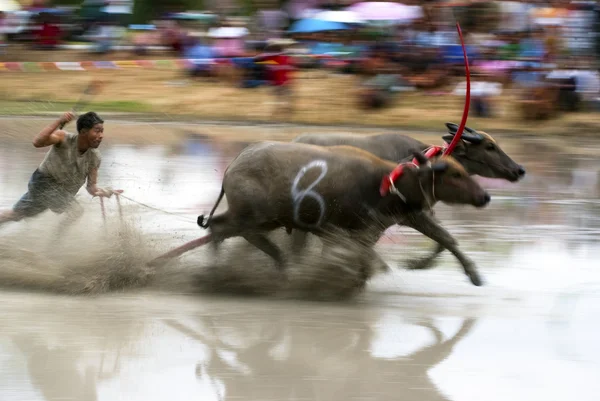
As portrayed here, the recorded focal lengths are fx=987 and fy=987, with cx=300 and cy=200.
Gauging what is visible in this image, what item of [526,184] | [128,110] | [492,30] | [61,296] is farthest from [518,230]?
[128,110]

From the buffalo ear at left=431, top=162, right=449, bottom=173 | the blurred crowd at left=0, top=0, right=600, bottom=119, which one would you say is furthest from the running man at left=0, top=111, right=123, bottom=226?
the blurred crowd at left=0, top=0, right=600, bottom=119

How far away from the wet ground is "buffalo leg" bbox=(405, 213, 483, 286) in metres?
0.17

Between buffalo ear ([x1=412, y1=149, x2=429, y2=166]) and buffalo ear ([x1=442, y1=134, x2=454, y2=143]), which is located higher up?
buffalo ear ([x1=412, y1=149, x2=429, y2=166])

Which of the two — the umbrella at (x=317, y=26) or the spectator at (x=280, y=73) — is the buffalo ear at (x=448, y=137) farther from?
the umbrella at (x=317, y=26)

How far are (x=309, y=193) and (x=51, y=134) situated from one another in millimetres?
2006

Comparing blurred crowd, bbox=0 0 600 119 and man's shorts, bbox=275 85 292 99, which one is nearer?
blurred crowd, bbox=0 0 600 119

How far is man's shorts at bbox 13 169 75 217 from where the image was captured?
298 inches

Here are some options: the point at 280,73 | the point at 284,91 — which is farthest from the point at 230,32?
the point at 284,91

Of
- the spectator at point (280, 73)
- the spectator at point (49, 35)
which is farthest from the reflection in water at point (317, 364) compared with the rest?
the spectator at point (49, 35)

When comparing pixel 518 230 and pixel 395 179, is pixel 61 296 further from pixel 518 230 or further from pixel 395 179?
pixel 518 230

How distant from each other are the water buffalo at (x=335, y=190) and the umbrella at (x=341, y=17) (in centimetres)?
1175

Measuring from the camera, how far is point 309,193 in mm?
6922

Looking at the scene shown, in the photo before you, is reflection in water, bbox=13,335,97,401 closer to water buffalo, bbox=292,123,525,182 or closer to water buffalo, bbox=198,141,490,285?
water buffalo, bbox=198,141,490,285

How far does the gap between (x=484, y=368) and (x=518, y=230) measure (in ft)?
13.8
